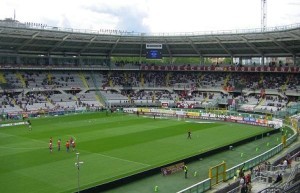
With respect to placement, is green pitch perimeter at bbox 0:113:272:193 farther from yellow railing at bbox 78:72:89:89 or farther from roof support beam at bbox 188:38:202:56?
roof support beam at bbox 188:38:202:56

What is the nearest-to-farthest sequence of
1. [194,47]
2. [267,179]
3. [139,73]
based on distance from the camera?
[267,179], [194,47], [139,73]

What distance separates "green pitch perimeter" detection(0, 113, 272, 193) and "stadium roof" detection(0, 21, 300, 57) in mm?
16221

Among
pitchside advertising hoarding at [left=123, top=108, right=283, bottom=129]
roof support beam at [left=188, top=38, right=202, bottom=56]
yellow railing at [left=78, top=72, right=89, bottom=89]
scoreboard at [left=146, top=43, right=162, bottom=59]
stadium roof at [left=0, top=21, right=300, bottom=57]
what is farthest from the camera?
yellow railing at [left=78, top=72, right=89, bottom=89]

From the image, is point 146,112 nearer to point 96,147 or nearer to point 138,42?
point 138,42

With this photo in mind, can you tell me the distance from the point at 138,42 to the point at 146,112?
62.1 ft

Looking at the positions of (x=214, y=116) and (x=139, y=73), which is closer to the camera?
(x=214, y=116)

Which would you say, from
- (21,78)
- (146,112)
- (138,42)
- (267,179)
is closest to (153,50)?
(138,42)

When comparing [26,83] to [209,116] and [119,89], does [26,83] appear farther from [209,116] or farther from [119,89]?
[209,116]

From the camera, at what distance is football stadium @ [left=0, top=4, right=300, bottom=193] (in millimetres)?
27672

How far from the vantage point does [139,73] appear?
3573 inches

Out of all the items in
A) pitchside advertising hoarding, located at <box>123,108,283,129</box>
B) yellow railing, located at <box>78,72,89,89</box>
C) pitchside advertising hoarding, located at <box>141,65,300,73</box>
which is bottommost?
pitchside advertising hoarding, located at <box>123,108,283,129</box>

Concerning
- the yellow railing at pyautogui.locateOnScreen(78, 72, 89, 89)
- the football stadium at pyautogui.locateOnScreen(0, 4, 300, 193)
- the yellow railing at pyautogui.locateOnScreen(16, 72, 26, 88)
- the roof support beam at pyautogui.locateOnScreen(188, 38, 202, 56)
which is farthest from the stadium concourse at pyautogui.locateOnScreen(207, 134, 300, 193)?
the yellow railing at pyautogui.locateOnScreen(78, 72, 89, 89)

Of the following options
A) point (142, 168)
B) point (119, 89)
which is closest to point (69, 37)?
point (119, 89)

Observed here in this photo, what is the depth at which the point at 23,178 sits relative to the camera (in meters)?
27.6
